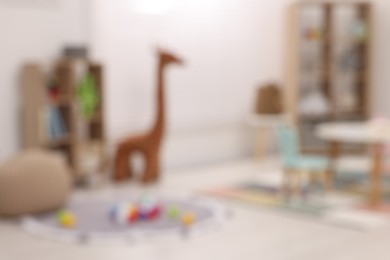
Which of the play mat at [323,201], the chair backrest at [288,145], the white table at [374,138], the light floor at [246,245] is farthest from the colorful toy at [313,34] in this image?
the light floor at [246,245]

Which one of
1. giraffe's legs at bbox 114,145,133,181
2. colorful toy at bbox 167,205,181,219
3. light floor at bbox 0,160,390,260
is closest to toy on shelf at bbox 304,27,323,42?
giraffe's legs at bbox 114,145,133,181

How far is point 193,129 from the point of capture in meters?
6.29

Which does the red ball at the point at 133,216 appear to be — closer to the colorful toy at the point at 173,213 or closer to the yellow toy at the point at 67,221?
the colorful toy at the point at 173,213

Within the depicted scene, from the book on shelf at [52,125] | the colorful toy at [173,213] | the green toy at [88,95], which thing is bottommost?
the colorful toy at [173,213]

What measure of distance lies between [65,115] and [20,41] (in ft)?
2.39

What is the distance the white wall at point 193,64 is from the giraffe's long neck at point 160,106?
439 millimetres

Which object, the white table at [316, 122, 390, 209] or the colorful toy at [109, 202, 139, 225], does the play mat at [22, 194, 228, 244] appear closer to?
the colorful toy at [109, 202, 139, 225]

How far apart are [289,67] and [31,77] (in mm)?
3262

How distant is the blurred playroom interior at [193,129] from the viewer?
3.71m

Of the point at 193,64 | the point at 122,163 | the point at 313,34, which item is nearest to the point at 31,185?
the point at 122,163

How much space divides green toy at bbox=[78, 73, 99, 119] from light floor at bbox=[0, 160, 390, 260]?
1.44 metres

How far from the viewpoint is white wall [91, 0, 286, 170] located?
5578 millimetres

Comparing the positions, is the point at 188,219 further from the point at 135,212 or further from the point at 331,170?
the point at 331,170

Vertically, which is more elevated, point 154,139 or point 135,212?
point 154,139
